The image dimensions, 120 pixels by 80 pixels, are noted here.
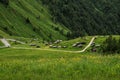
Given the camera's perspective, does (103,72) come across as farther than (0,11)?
No

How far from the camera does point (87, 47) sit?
11188cm

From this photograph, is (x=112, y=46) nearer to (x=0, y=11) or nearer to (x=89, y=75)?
(x=89, y=75)

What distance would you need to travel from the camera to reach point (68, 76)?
1535cm

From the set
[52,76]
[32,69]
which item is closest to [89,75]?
[52,76]

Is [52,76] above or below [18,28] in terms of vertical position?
below

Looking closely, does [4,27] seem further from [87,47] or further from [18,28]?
[87,47]

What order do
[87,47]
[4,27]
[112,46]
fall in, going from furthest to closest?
[4,27] → [87,47] → [112,46]

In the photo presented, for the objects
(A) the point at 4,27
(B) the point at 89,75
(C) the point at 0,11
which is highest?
(C) the point at 0,11

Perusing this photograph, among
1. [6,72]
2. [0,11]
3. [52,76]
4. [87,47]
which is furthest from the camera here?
[0,11]

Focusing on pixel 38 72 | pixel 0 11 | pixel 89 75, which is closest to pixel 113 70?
pixel 89 75

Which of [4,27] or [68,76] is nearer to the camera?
[68,76]

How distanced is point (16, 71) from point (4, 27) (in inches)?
6445

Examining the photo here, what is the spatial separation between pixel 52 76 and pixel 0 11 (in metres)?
183

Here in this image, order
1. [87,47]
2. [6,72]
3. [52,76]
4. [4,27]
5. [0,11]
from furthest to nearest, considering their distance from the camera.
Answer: [0,11] → [4,27] → [87,47] → [6,72] → [52,76]
